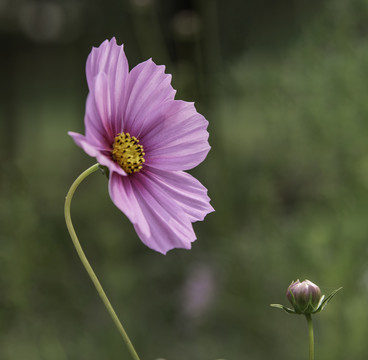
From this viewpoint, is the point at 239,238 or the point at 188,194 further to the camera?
the point at 239,238

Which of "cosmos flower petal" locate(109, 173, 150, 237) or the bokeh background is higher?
"cosmos flower petal" locate(109, 173, 150, 237)

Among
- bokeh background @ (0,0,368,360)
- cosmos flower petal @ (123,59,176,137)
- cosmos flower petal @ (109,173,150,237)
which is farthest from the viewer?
bokeh background @ (0,0,368,360)

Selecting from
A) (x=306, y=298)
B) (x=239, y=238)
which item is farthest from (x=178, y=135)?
(x=239, y=238)

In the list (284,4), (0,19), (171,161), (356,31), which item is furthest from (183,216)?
(284,4)

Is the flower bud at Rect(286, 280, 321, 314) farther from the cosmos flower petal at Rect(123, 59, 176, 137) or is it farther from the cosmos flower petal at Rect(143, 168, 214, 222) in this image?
the cosmos flower petal at Rect(123, 59, 176, 137)

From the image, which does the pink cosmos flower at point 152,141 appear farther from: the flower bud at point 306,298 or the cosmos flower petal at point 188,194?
the flower bud at point 306,298

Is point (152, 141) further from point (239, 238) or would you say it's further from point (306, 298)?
point (239, 238)

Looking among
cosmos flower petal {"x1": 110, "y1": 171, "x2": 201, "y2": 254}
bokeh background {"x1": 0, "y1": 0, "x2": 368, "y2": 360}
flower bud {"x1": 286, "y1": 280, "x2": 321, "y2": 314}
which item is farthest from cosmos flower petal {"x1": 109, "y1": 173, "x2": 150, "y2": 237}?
bokeh background {"x1": 0, "y1": 0, "x2": 368, "y2": 360}
